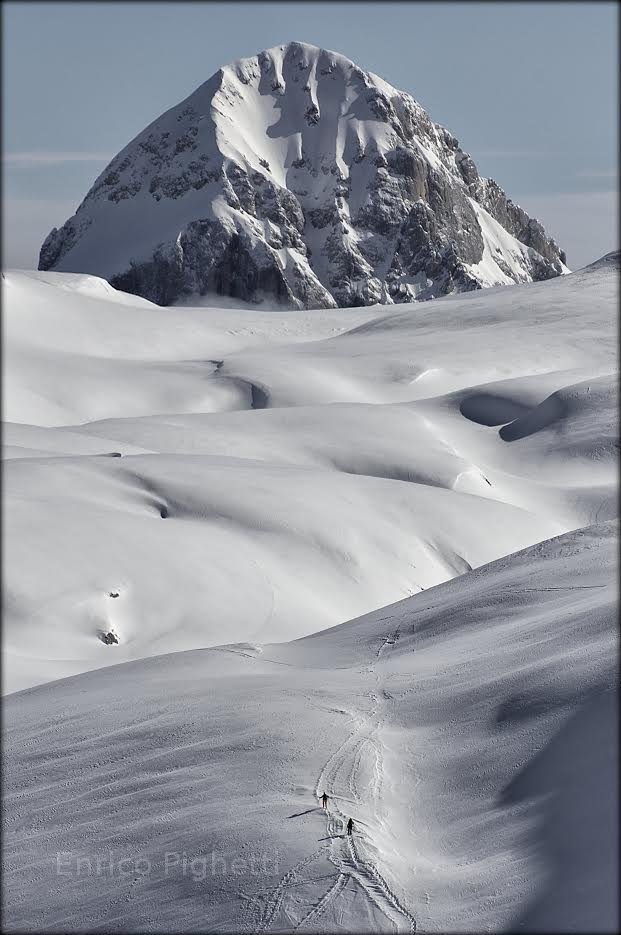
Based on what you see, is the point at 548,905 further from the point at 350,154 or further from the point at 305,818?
the point at 350,154

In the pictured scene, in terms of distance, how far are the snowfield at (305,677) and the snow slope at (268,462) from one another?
4.6 inches

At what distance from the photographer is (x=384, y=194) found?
16775cm

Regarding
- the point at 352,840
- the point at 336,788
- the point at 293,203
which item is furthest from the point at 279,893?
the point at 293,203

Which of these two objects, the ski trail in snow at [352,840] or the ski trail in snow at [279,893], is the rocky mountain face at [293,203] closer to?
the ski trail in snow at [352,840]

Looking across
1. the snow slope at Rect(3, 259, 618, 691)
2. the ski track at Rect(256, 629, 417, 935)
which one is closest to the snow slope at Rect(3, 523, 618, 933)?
the ski track at Rect(256, 629, 417, 935)

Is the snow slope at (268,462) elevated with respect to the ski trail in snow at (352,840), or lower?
lower

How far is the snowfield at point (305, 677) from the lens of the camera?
976cm

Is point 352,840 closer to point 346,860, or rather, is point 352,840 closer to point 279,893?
point 346,860

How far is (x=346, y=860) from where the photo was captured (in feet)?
33.0

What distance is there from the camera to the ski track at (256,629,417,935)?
9398 millimetres

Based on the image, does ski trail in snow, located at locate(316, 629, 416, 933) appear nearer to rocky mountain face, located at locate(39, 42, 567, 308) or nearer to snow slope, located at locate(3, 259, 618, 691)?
snow slope, located at locate(3, 259, 618, 691)

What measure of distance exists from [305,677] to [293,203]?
15608 centimetres

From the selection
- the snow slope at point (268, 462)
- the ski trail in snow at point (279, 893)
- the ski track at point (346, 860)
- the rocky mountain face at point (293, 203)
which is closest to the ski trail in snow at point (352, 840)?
the ski track at point (346, 860)

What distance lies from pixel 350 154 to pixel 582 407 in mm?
138825
